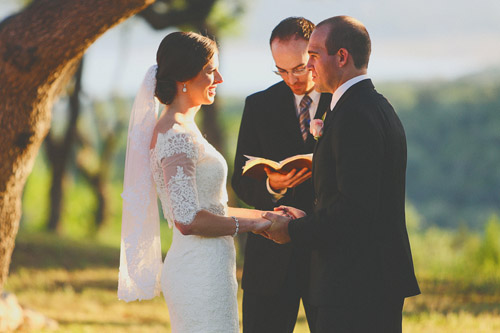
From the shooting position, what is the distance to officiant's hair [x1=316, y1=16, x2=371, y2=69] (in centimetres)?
318

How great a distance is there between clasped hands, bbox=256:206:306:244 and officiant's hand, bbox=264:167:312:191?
7.4 inches

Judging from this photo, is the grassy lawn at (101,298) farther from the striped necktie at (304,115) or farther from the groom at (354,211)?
the groom at (354,211)

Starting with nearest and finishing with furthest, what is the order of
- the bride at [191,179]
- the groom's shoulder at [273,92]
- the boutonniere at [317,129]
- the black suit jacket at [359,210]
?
the black suit jacket at [359,210], the boutonniere at [317,129], the bride at [191,179], the groom's shoulder at [273,92]

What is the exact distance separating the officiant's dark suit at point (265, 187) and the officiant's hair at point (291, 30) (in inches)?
13.6

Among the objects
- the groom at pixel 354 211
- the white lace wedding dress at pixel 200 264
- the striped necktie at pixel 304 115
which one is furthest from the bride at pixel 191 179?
the striped necktie at pixel 304 115

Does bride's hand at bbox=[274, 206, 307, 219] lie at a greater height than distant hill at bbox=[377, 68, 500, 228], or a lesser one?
lesser

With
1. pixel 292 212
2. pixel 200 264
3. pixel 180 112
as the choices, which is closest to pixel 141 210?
pixel 200 264

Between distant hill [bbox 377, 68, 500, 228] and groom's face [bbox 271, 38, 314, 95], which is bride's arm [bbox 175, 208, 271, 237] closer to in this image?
groom's face [bbox 271, 38, 314, 95]

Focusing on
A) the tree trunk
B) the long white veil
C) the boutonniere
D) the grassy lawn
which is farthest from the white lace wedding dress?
the grassy lawn

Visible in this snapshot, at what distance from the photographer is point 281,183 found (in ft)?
12.5

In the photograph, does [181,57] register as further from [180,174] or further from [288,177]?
[288,177]

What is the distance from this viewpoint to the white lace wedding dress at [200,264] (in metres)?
3.49

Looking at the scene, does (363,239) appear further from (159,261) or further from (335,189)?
(159,261)

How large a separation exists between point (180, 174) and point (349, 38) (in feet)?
3.45
